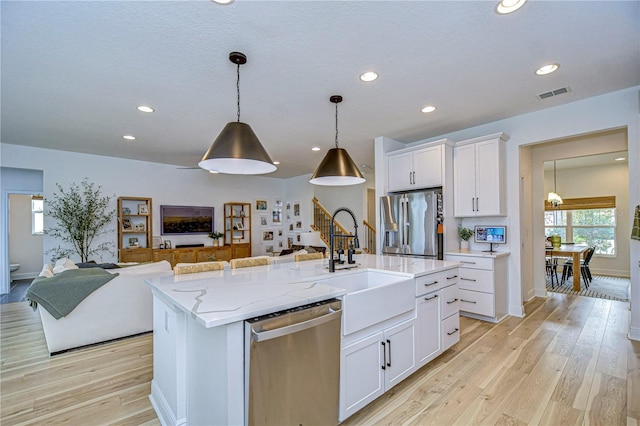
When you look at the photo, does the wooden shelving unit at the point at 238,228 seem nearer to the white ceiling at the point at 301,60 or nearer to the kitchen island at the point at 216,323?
the white ceiling at the point at 301,60

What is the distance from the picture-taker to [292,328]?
148 cm

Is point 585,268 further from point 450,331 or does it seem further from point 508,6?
point 508,6

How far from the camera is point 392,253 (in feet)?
15.1

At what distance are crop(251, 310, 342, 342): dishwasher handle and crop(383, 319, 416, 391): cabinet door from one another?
641mm

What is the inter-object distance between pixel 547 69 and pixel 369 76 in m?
1.67

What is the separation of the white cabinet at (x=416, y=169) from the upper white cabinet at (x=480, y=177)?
1.11ft

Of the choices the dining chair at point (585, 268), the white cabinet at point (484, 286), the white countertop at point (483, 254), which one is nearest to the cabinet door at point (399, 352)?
the white cabinet at point (484, 286)

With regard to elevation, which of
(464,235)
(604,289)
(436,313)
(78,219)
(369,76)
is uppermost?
(369,76)

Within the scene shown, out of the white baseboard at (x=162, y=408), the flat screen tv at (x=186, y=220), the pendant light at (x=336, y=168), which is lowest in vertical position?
the white baseboard at (x=162, y=408)

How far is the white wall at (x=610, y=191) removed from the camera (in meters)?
6.87

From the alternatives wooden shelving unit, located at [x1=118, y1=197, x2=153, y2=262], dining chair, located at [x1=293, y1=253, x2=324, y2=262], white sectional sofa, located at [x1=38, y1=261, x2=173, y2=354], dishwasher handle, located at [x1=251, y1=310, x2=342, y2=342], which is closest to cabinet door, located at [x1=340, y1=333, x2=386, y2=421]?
dishwasher handle, located at [x1=251, y1=310, x2=342, y2=342]

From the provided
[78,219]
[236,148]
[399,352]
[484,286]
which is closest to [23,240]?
[78,219]

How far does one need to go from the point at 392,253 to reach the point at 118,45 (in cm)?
407

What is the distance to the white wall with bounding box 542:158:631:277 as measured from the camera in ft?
22.5
